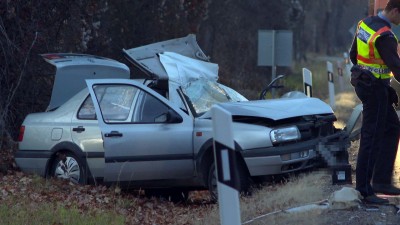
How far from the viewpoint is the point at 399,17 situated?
834 centimetres

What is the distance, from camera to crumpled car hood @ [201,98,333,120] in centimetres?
1021

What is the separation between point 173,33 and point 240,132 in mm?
14745

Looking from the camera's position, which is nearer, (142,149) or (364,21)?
(364,21)

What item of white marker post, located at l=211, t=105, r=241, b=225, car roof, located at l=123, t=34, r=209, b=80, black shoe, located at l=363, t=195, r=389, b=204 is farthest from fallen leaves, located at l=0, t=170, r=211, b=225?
white marker post, located at l=211, t=105, r=241, b=225

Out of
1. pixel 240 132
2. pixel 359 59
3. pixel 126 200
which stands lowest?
pixel 126 200

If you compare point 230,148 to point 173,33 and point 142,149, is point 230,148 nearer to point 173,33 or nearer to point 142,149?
point 142,149

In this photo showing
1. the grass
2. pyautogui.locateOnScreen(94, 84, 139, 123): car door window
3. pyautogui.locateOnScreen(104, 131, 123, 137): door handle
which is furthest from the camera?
pyautogui.locateOnScreen(94, 84, 139, 123): car door window

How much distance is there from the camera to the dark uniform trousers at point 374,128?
27.0ft

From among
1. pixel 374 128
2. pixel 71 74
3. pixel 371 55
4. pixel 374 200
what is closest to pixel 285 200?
pixel 374 200

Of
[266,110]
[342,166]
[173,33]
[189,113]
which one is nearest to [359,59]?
[342,166]

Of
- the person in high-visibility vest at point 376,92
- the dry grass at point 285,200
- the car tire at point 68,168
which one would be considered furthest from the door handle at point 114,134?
the person in high-visibility vest at point 376,92

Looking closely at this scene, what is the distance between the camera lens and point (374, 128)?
8242mm

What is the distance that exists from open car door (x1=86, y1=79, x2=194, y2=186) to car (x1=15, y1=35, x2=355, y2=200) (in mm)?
11

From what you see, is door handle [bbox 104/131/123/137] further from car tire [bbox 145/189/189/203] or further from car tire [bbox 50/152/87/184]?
car tire [bbox 145/189/189/203]
